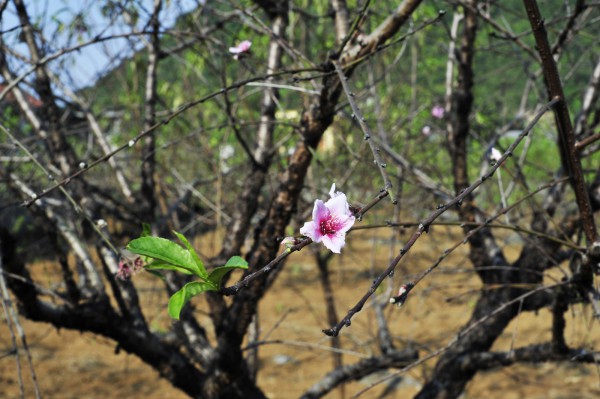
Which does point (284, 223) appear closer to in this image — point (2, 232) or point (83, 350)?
point (2, 232)

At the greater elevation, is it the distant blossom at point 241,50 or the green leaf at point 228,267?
the distant blossom at point 241,50

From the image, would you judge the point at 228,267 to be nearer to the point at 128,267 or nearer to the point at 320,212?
the point at 320,212

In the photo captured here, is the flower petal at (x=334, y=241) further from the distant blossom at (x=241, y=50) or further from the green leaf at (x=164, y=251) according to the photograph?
the distant blossom at (x=241, y=50)

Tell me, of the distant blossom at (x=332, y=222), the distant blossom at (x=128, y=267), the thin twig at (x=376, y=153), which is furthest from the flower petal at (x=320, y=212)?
the distant blossom at (x=128, y=267)

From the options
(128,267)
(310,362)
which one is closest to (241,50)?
(128,267)

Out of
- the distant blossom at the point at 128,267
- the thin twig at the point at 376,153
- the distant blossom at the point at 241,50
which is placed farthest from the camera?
the distant blossom at the point at 241,50

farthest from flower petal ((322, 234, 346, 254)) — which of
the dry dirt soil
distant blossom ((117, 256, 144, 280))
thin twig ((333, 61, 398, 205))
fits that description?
the dry dirt soil

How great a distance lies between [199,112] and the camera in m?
5.40

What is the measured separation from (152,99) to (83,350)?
15.5ft

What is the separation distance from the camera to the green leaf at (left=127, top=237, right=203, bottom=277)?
885 millimetres

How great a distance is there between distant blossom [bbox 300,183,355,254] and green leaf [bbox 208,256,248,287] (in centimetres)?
12

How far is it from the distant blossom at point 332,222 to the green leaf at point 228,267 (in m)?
0.12

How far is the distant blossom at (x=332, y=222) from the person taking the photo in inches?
37.9

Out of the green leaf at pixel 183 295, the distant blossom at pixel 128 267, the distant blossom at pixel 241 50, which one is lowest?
the green leaf at pixel 183 295
